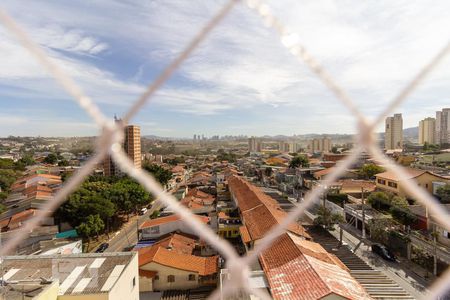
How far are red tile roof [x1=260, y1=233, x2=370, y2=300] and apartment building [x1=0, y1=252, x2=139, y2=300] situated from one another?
1.83m

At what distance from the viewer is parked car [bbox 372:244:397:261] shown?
6955mm

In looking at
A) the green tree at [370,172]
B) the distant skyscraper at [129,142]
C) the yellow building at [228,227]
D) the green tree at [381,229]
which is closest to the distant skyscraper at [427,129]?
the green tree at [370,172]

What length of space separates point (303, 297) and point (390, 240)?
524 cm

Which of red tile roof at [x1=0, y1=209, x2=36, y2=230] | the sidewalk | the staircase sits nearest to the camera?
the staircase

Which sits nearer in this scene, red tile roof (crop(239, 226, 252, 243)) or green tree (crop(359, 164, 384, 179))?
red tile roof (crop(239, 226, 252, 243))

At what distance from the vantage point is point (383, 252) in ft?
23.3

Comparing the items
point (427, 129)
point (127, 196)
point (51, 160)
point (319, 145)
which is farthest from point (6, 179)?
point (319, 145)

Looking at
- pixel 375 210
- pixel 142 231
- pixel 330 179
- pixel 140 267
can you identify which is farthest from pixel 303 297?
pixel 375 210

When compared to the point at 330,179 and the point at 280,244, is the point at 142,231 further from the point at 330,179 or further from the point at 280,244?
the point at 330,179

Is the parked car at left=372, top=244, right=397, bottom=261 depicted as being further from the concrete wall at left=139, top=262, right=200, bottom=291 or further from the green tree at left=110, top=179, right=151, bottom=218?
the green tree at left=110, top=179, right=151, bottom=218

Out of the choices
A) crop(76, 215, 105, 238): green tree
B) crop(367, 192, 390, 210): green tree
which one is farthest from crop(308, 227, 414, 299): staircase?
crop(76, 215, 105, 238): green tree

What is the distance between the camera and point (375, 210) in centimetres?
962

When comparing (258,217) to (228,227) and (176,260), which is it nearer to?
(228,227)

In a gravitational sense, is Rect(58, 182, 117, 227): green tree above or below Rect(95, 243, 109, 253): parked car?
above
